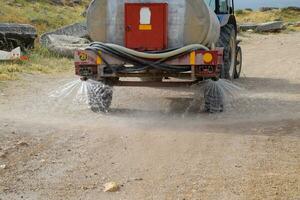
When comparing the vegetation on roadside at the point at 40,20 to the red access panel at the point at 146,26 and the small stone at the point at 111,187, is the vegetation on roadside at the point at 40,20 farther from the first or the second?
the small stone at the point at 111,187

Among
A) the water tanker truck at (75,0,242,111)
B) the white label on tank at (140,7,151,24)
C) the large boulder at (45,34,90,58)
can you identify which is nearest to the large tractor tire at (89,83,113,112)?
the water tanker truck at (75,0,242,111)

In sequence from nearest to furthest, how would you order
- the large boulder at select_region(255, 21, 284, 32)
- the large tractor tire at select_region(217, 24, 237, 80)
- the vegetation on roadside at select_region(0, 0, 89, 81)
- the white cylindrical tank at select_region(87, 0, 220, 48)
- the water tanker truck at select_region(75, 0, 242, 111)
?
the water tanker truck at select_region(75, 0, 242, 111), the white cylindrical tank at select_region(87, 0, 220, 48), the large tractor tire at select_region(217, 24, 237, 80), the vegetation on roadside at select_region(0, 0, 89, 81), the large boulder at select_region(255, 21, 284, 32)

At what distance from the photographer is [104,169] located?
19.7 feet

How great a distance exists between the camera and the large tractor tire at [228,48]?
1220cm

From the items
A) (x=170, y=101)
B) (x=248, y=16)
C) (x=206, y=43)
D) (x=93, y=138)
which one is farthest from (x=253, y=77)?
(x=248, y=16)

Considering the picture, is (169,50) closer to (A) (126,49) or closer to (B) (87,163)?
(A) (126,49)

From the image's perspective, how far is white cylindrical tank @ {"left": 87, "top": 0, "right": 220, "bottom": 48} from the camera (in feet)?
29.8

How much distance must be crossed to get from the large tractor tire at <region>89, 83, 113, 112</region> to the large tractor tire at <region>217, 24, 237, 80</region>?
9.47 ft

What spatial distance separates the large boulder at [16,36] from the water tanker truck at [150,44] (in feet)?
20.6

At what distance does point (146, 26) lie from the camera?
919cm

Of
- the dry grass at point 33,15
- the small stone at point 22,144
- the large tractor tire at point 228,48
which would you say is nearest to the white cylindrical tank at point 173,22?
the large tractor tire at point 228,48

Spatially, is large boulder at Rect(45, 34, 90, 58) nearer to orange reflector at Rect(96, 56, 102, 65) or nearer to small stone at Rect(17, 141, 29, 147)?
orange reflector at Rect(96, 56, 102, 65)

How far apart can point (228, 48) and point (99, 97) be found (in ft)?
12.8

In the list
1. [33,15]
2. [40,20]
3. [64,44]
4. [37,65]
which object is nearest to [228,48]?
[37,65]
